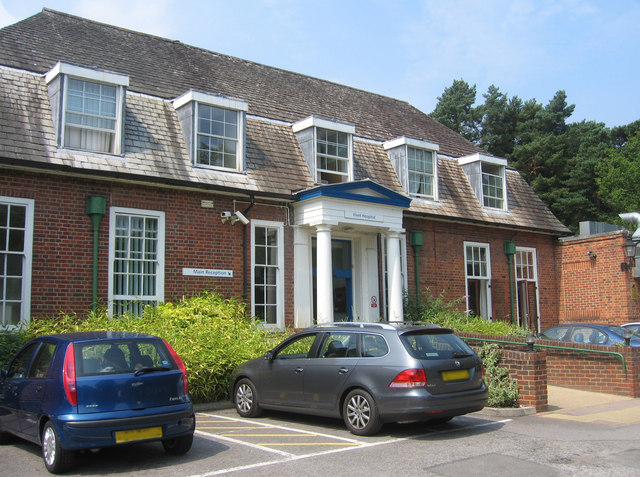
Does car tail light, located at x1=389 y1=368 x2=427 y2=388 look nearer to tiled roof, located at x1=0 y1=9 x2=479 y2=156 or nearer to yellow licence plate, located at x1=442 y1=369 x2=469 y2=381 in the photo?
yellow licence plate, located at x1=442 y1=369 x2=469 y2=381

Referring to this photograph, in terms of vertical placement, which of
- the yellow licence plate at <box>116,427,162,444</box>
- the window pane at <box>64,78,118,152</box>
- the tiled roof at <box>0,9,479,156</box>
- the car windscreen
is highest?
the tiled roof at <box>0,9,479,156</box>

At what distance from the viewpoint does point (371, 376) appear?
26.5 ft

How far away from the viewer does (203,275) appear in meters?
13.9

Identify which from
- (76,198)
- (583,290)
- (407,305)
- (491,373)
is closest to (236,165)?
(76,198)

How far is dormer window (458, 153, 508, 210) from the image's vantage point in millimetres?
20281

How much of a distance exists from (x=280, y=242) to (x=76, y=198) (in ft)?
15.7

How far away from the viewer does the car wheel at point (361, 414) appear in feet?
26.0

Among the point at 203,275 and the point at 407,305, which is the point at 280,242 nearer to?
the point at 203,275

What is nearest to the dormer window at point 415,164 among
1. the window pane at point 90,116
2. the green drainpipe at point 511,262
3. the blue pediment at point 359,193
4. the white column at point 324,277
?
the blue pediment at point 359,193

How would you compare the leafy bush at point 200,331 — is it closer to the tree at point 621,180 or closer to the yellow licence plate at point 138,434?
the yellow licence plate at point 138,434

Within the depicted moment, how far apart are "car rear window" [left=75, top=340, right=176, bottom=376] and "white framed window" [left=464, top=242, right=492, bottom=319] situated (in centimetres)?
1399

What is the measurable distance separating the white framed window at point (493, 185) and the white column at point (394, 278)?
19.2 feet

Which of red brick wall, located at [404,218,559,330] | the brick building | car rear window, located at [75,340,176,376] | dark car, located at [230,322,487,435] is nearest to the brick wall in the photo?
dark car, located at [230,322,487,435]

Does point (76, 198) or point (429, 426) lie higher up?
point (76, 198)
